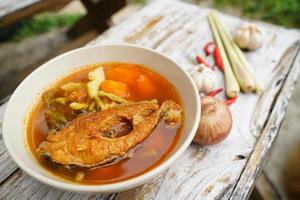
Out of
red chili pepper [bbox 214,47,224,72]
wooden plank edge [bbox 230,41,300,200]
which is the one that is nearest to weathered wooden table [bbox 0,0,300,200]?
wooden plank edge [bbox 230,41,300,200]

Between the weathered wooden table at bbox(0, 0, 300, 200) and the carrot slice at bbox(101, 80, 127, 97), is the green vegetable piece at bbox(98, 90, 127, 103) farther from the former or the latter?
the weathered wooden table at bbox(0, 0, 300, 200)

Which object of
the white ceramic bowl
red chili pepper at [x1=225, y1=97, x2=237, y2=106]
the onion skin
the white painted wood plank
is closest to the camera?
the white ceramic bowl

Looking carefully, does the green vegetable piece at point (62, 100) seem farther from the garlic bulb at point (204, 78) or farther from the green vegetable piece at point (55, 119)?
the garlic bulb at point (204, 78)

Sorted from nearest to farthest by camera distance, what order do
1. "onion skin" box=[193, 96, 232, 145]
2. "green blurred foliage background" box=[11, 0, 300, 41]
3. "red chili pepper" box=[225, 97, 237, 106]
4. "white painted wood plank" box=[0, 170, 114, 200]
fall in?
"white painted wood plank" box=[0, 170, 114, 200], "onion skin" box=[193, 96, 232, 145], "red chili pepper" box=[225, 97, 237, 106], "green blurred foliage background" box=[11, 0, 300, 41]

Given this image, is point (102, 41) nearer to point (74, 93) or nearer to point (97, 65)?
point (97, 65)

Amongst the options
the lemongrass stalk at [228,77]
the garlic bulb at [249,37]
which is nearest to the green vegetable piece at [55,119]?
the lemongrass stalk at [228,77]
